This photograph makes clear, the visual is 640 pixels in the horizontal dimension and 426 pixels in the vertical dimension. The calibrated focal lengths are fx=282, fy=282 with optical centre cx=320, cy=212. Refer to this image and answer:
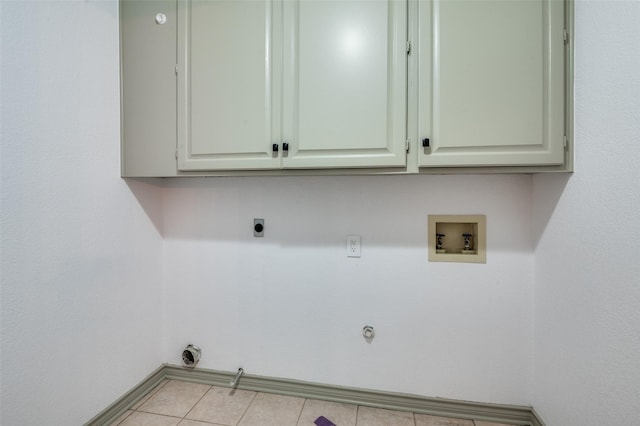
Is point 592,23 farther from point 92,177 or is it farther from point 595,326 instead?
point 92,177

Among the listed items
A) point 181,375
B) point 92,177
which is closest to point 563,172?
point 92,177

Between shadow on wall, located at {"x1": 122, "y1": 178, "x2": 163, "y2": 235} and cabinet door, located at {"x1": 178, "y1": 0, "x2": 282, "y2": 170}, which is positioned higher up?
cabinet door, located at {"x1": 178, "y1": 0, "x2": 282, "y2": 170}

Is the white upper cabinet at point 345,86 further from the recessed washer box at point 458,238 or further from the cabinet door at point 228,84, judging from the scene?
the recessed washer box at point 458,238

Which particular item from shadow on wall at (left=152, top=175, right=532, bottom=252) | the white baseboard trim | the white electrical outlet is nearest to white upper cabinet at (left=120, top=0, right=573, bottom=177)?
shadow on wall at (left=152, top=175, right=532, bottom=252)

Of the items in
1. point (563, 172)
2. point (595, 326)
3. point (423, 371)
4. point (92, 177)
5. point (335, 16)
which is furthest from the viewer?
point (423, 371)

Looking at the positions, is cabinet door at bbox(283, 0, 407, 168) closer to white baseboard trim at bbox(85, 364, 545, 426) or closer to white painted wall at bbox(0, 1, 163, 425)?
white painted wall at bbox(0, 1, 163, 425)

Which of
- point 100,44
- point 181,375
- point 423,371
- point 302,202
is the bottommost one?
point 181,375

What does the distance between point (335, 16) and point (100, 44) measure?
42.2 inches

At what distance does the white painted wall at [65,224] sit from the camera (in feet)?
3.25

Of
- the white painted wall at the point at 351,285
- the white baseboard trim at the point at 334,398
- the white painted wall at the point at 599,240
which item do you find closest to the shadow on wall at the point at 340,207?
the white painted wall at the point at 351,285

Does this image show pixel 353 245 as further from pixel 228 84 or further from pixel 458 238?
pixel 228 84

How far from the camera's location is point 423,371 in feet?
4.66

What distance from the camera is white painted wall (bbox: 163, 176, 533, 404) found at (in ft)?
4.44

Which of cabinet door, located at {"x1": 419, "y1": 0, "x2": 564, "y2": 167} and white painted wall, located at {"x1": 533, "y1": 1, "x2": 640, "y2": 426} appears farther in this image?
cabinet door, located at {"x1": 419, "y1": 0, "x2": 564, "y2": 167}
